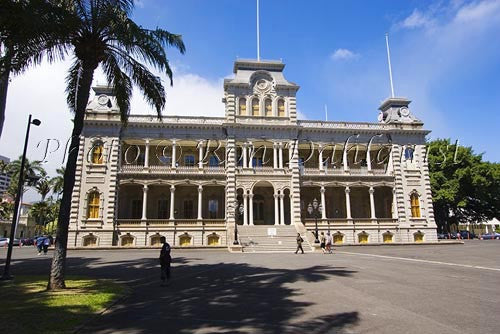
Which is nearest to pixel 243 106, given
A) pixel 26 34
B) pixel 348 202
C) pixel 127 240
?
pixel 348 202

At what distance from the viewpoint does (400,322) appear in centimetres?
728

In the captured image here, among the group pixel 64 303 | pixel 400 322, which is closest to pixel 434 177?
pixel 400 322

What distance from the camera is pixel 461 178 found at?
148ft

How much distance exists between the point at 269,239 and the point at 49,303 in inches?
903

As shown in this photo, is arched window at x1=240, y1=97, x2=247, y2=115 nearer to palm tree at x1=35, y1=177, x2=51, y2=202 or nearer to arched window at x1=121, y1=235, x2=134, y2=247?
arched window at x1=121, y1=235, x2=134, y2=247

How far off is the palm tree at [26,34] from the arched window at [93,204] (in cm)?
2104

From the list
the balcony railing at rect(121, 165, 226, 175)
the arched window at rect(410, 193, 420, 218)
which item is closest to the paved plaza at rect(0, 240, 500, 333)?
the balcony railing at rect(121, 165, 226, 175)

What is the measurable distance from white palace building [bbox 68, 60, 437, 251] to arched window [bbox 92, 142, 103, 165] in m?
0.09

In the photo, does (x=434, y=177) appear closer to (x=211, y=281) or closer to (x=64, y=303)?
(x=211, y=281)

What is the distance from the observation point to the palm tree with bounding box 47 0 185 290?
468 inches

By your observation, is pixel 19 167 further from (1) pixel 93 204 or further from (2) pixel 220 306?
(2) pixel 220 306

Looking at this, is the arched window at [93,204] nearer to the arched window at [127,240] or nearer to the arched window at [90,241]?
the arched window at [90,241]

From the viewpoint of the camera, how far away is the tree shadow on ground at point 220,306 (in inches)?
280

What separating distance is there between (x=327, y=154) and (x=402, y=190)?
847 centimetres
